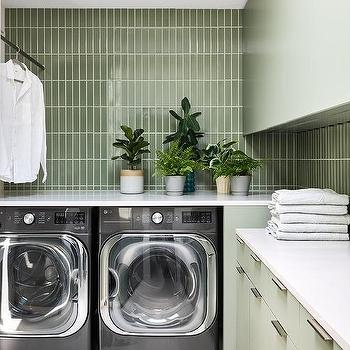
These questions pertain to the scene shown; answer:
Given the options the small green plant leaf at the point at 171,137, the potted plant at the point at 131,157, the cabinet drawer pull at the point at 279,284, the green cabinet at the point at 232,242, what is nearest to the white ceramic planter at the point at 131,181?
the potted plant at the point at 131,157

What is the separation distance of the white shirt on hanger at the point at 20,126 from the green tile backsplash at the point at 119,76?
1.44ft

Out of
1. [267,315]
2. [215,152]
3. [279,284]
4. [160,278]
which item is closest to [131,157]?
[215,152]

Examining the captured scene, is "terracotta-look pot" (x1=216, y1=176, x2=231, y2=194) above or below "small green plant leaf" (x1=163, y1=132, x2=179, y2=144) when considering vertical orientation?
below

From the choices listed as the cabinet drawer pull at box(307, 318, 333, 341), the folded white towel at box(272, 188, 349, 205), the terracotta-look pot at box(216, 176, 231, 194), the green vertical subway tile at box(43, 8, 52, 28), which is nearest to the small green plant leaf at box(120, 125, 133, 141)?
the terracotta-look pot at box(216, 176, 231, 194)

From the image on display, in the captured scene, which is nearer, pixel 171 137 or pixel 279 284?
pixel 279 284

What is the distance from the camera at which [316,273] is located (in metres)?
1.69

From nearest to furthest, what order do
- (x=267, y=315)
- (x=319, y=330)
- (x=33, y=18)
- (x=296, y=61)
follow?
(x=319, y=330) < (x=267, y=315) < (x=296, y=61) < (x=33, y=18)

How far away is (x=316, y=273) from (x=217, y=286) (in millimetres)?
1315

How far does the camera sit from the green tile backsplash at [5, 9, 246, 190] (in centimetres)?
363

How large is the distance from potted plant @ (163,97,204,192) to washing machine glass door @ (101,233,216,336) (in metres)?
0.64

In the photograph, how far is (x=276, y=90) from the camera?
2.47 meters

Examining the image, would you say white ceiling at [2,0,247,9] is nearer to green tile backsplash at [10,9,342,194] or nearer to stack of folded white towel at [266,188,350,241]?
green tile backsplash at [10,9,342,194]

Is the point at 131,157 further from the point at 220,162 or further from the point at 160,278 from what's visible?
the point at 160,278

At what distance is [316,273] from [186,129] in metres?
1.87
